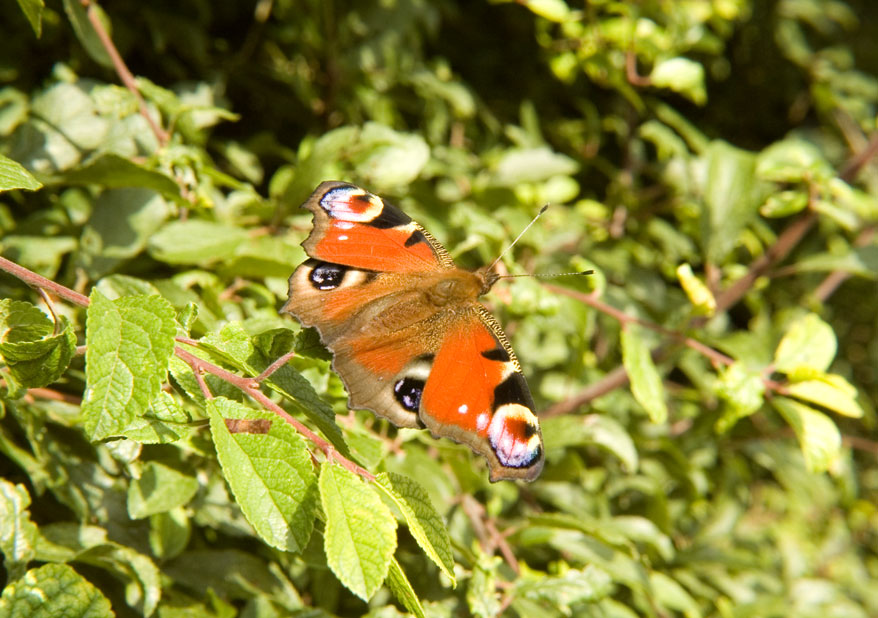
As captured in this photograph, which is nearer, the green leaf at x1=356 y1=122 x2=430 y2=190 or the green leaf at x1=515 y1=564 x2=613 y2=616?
the green leaf at x1=515 y1=564 x2=613 y2=616

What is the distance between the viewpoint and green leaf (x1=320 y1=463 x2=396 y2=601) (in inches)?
29.4

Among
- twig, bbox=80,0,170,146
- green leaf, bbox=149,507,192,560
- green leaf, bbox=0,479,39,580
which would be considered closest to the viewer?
green leaf, bbox=0,479,39,580

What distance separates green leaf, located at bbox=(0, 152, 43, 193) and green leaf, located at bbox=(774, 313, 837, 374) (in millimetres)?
1336

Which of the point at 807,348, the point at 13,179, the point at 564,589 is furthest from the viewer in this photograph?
the point at 807,348

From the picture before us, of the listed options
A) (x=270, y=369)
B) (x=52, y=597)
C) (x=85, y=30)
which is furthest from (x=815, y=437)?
(x=85, y=30)

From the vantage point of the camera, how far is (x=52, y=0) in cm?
151

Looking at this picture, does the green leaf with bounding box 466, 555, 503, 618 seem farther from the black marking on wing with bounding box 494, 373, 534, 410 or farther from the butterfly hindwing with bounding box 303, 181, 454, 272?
the butterfly hindwing with bounding box 303, 181, 454, 272

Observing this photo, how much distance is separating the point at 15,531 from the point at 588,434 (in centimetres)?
106

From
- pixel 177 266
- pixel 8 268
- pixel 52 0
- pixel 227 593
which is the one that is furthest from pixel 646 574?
pixel 52 0

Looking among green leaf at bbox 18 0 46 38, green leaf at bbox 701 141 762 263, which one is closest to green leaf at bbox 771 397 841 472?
green leaf at bbox 701 141 762 263

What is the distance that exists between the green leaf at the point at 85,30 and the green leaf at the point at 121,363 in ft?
2.67

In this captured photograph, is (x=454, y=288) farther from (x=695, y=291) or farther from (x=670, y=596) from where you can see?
(x=670, y=596)

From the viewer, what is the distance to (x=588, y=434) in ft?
5.21

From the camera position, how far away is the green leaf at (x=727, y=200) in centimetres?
176
